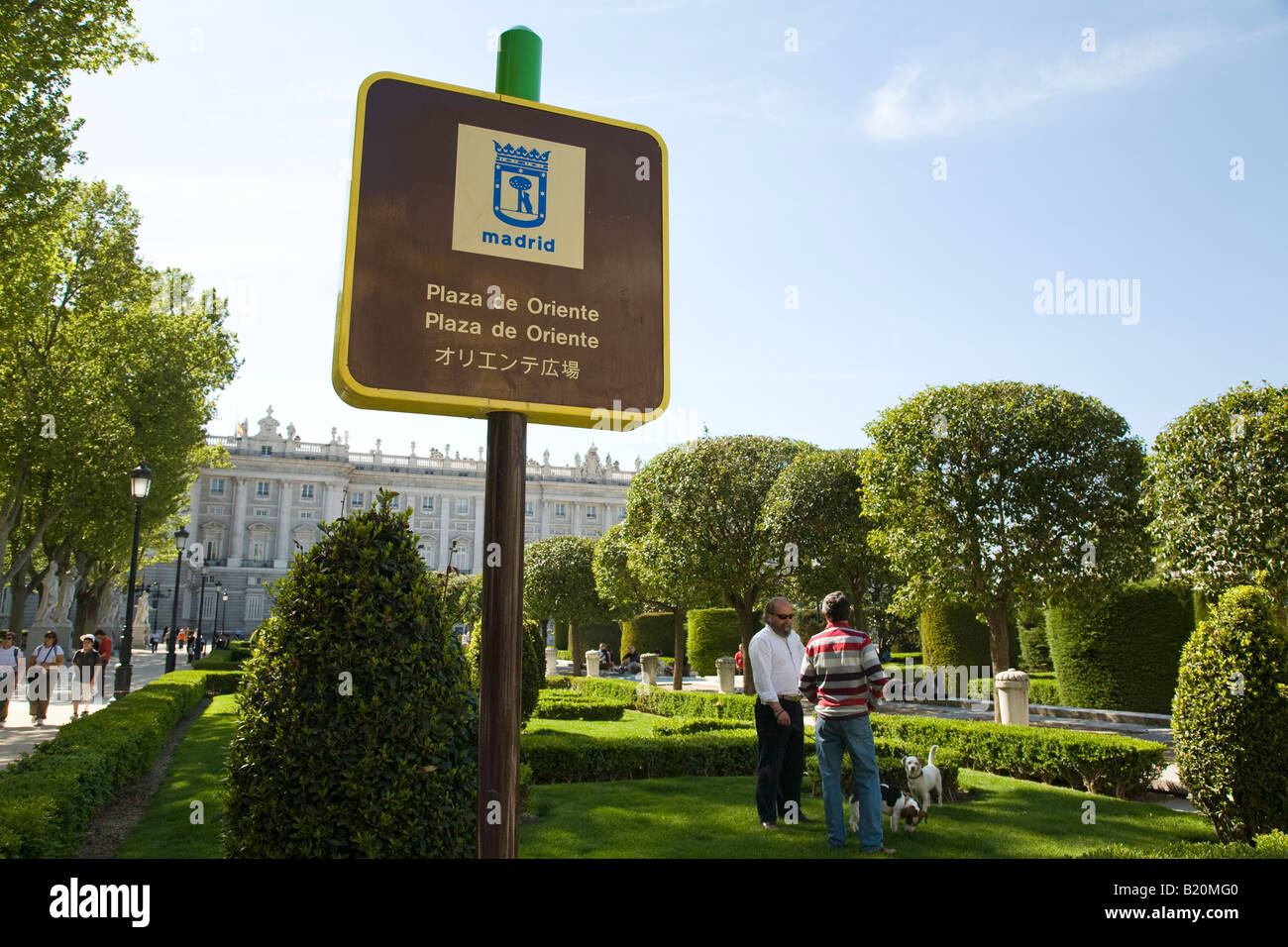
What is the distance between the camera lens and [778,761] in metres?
6.85

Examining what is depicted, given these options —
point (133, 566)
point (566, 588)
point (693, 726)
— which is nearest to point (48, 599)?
point (133, 566)

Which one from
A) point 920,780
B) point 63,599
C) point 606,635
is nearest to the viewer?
point 920,780

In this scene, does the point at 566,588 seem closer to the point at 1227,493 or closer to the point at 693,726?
the point at 693,726

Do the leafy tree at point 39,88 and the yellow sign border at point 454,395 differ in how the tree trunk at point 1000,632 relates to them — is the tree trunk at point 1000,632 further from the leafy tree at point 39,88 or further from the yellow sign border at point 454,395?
the leafy tree at point 39,88

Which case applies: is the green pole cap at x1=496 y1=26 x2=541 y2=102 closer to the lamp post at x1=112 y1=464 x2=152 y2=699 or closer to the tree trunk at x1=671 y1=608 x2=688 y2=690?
the lamp post at x1=112 y1=464 x2=152 y2=699

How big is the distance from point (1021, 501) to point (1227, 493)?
3.34 metres

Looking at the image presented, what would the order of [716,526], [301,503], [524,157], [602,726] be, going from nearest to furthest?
1. [524,157]
2. [602,726]
3. [716,526]
4. [301,503]

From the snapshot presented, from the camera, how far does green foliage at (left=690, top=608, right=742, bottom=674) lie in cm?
3234

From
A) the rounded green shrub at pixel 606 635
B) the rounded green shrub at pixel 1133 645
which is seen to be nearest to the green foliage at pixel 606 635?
the rounded green shrub at pixel 606 635

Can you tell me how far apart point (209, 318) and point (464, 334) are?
27525 millimetres

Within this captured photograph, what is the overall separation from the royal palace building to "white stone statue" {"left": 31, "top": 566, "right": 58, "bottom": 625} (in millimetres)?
43678

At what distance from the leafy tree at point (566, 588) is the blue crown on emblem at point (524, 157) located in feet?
106

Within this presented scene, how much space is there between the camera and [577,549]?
1444 inches
